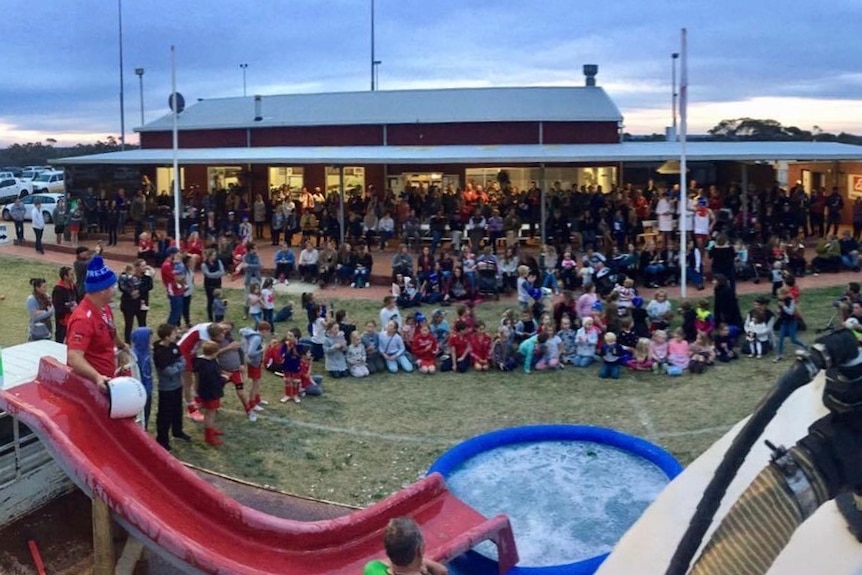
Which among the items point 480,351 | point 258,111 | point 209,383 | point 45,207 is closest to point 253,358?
point 209,383

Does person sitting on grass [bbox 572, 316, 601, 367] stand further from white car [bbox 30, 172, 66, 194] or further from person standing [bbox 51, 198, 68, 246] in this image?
white car [bbox 30, 172, 66, 194]

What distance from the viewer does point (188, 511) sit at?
6.01 m

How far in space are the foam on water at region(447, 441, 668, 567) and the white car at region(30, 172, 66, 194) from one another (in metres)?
36.1

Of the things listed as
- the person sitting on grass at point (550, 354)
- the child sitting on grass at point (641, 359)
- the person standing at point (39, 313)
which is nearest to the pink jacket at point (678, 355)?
the child sitting on grass at point (641, 359)

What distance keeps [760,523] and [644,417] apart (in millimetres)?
8717

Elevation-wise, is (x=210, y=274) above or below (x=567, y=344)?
above

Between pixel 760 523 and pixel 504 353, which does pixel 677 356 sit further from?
pixel 760 523

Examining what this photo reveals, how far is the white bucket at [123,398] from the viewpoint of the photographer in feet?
19.8

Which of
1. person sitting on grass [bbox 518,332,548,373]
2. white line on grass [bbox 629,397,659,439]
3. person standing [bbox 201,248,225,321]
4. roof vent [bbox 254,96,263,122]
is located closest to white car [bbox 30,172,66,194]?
roof vent [bbox 254,96,263,122]

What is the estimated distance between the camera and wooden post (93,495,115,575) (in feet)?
18.9

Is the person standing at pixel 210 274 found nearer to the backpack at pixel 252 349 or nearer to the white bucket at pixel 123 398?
the backpack at pixel 252 349

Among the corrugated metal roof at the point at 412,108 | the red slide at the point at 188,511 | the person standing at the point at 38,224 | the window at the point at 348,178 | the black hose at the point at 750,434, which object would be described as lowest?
the red slide at the point at 188,511

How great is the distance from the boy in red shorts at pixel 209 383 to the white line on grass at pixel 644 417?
4773 mm

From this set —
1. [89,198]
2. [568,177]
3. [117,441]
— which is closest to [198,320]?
[117,441]
